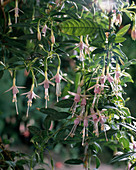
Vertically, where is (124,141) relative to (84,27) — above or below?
below

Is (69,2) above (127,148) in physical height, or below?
above

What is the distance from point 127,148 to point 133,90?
0.69 m

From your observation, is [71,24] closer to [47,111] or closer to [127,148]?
[47,111]

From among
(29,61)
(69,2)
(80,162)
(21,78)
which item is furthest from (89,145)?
(21,78)

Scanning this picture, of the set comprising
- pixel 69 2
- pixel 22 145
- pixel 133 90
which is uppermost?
pixel 69 2

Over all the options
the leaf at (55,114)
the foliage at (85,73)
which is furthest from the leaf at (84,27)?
the leaf at (55,114)

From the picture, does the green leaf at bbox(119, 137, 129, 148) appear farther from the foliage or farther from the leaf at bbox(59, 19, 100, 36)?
the leaf at bbox(59, 19, 100, 36)

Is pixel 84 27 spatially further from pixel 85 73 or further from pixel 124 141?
pixel 124 141

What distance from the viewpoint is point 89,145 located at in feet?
1.97

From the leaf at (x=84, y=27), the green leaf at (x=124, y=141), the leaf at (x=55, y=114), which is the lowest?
the green leaf at (x=124, y=141)

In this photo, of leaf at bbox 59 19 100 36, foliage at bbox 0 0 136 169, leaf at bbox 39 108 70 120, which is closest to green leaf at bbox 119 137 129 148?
foliage at bbox 0 0 136 169

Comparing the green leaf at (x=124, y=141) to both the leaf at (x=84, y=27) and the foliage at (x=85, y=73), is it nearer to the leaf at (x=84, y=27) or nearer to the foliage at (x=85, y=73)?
the foliage at (x=85, y=73)

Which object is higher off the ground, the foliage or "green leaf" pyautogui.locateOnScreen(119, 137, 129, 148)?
the foliage

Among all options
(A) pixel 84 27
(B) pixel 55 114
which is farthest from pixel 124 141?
(A) pixel 84 27
